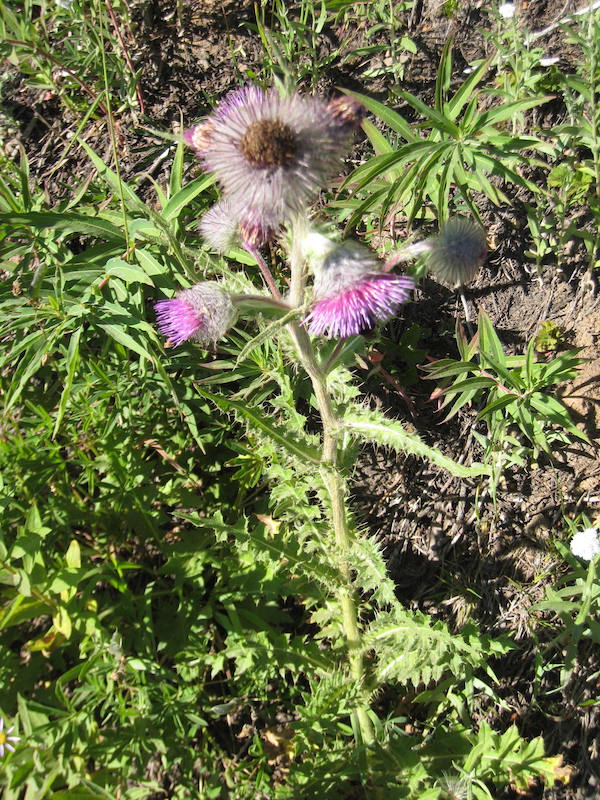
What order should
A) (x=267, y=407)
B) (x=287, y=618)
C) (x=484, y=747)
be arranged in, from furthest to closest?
1. (x=267, y=407)
2. (x=287, y=618)
3. (x=484, y=747)

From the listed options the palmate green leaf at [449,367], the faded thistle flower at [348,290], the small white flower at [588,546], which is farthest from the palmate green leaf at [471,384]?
the faded thistle flower at [348,290]

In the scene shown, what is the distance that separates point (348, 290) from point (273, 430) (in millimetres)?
700

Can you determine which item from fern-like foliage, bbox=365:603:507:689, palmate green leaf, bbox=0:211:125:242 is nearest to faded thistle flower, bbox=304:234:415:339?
fern-like foliage, bbox=365:603:507:689

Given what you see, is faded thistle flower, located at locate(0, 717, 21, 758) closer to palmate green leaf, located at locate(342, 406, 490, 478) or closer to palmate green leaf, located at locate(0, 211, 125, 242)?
palmate green leaf, located at locate(342, 406, 490, 478)

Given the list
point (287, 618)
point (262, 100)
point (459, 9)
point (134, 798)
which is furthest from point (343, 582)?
point (459, 9)

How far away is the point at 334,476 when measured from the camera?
2.32 metres

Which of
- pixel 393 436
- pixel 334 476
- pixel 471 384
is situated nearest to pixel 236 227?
pixel 393 436

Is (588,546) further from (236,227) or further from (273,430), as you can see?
(236,227)

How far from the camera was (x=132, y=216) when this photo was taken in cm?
290

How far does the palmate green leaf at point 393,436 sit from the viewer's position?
199cm

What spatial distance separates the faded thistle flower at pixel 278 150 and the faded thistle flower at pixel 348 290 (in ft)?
0.62

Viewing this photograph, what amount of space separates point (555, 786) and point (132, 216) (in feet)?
10.2

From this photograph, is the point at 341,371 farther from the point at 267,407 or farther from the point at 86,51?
the point at 86,51

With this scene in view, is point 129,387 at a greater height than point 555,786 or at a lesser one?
greater
